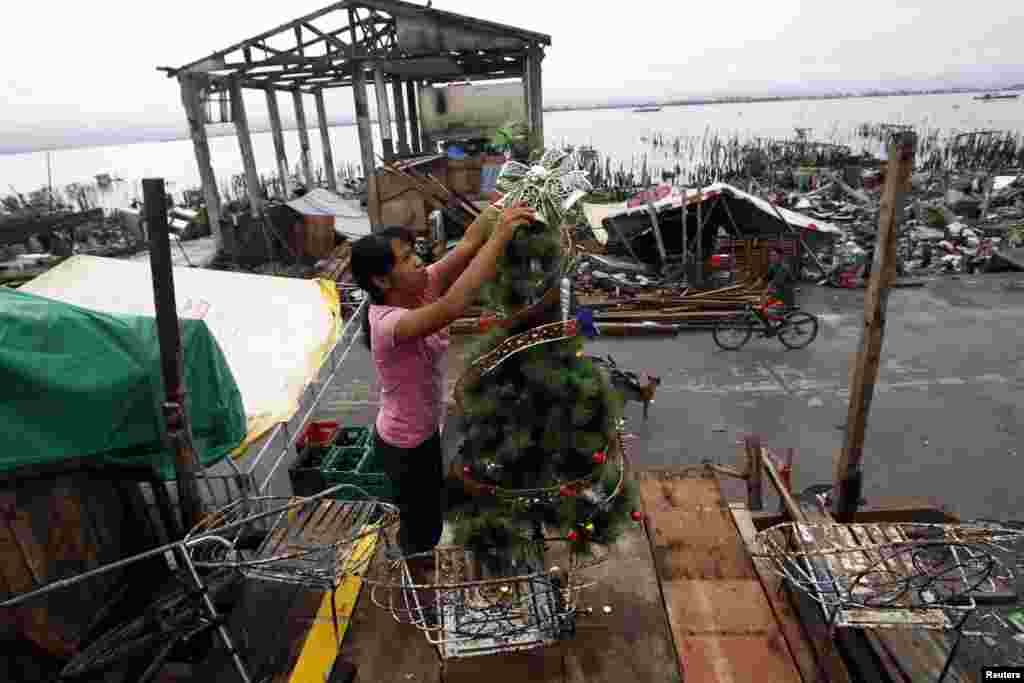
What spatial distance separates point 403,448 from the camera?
2906 mm

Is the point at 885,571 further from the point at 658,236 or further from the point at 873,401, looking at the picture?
the point at 658,236

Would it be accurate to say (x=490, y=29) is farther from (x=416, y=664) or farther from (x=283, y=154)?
(x=416, y=664)

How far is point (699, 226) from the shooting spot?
45.1ft

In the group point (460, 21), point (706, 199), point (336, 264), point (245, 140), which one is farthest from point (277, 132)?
point (706, 199)

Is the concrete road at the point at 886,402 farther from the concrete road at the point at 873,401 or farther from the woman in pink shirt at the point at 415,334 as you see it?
the woman in pink shirt at the point at 415,334

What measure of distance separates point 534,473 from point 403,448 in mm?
687

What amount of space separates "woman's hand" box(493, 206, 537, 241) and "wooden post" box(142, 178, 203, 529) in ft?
6.79

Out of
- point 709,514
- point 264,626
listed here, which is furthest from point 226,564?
point 709,514

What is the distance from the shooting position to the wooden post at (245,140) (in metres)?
14.2

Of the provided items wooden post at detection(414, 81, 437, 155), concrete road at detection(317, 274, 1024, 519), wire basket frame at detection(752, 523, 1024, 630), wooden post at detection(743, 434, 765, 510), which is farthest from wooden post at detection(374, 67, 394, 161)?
wire basket frame at detection(752, 523, 1024, 630)

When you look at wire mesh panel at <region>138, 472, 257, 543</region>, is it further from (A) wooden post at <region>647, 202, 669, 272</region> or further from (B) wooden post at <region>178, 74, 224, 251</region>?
(A) wooden post at <region>647, 202, 669, 272</region>

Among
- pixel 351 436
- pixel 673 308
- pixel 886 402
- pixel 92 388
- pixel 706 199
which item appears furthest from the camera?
pixel 706 199

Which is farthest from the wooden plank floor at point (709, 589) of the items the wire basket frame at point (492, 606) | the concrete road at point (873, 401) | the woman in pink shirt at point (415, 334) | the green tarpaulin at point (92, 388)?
the green tarpaulin at point (92, 388)

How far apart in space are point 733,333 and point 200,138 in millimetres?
12975
